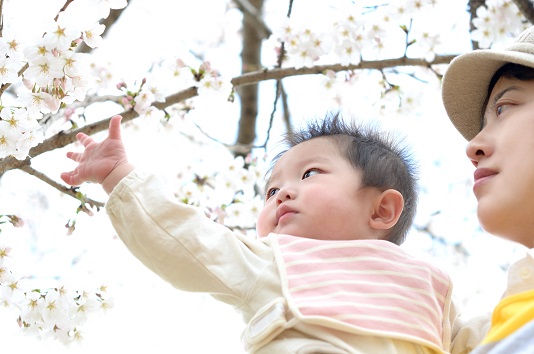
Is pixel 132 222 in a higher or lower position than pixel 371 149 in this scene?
lower

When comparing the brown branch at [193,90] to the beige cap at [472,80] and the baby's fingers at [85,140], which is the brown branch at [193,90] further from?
the beige cap at [472,80]

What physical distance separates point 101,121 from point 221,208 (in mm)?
1055

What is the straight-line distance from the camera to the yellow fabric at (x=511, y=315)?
1332 mm

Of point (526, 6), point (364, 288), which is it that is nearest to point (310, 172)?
point (364, 288)

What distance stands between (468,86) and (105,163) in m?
0.87

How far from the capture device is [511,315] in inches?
54.6

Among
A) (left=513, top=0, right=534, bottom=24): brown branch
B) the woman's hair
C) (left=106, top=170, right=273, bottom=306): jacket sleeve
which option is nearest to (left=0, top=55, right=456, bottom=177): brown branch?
(left=513, top=0, right=534, bottom=24): brown branch

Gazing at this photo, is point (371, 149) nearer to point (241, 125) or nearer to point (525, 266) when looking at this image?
point (525, 266)

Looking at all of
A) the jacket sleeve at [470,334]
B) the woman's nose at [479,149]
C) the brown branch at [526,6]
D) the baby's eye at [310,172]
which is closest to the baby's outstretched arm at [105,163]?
the baby's eye at [310,172]

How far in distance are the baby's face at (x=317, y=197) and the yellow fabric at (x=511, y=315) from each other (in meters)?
0.43

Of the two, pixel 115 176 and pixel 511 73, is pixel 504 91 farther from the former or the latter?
pixel 115 176

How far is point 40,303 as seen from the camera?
79.6 inches

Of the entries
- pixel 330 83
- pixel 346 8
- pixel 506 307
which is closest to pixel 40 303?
pixel 506 307

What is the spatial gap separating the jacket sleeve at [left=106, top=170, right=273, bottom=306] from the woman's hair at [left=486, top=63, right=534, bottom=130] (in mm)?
653
